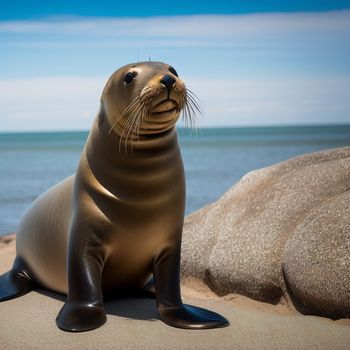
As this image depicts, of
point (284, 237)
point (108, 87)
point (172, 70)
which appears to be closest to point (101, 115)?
point (108, 87)

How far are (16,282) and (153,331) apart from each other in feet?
5.70

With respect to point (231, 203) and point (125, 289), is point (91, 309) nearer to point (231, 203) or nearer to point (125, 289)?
point (125, 289)

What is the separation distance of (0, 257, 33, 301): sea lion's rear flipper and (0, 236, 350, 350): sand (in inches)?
5.1

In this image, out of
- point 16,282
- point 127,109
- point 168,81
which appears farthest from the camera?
point 16,282

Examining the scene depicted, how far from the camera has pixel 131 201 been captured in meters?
4.88

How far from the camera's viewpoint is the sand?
4387 mm

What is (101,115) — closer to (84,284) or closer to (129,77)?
(129,77)

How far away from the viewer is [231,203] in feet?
22.5

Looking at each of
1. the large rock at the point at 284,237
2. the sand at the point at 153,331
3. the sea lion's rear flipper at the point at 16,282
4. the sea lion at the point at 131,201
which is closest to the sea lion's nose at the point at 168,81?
the sea lion at the point at 131,201

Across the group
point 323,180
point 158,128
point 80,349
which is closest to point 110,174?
point 158,128

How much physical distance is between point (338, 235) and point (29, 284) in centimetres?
249

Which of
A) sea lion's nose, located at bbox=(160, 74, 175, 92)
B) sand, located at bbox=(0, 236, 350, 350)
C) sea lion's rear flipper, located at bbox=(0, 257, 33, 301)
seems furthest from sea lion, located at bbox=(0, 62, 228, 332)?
sea lion's rear flipper, located at bbox=(0, 257, 33, 301)

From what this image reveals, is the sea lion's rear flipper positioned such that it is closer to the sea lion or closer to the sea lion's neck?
the sea lion

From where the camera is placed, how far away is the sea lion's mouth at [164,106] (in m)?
4.59
